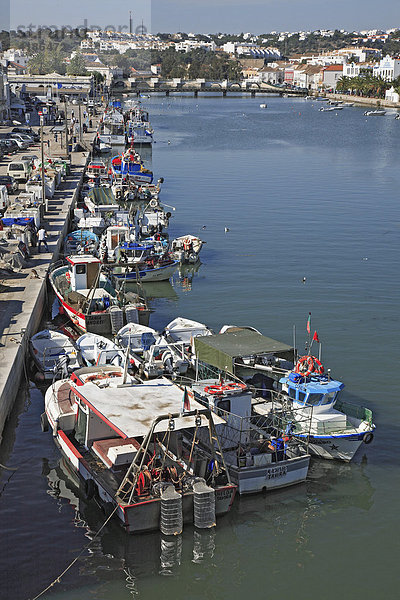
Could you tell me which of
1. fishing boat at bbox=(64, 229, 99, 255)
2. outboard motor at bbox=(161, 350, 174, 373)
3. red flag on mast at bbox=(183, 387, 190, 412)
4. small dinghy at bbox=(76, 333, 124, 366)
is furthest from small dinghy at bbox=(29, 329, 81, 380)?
fishing boat at bbox=(64, 229, 99, 255)

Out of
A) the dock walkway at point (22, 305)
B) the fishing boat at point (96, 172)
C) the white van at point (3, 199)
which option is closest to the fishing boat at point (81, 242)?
the dock walkway at point (22, 305)

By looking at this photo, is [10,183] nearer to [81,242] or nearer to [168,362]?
[81,242]

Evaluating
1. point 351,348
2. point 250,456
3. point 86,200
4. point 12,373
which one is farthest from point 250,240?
point 250,456

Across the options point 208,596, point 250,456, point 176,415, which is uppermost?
point 176,415

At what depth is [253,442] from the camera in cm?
1927

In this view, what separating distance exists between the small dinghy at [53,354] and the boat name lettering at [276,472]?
8339 mm

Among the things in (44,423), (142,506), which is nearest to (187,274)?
(44,423)

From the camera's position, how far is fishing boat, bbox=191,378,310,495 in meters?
18.8

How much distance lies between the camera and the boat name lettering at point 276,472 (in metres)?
18.8

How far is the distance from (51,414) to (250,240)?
2764 centimetres

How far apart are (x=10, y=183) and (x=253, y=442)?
3771 cm

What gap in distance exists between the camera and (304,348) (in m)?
28.8

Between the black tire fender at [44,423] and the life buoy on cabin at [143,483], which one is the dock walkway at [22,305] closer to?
the black tire fender at [44,423]

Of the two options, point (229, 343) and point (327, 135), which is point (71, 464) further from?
point (327, 135)
